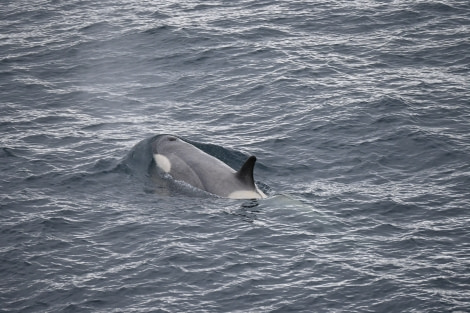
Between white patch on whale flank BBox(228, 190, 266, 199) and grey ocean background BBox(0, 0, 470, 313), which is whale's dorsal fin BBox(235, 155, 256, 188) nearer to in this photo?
white patch on whale flank BBox(228, 190, 266, 199)

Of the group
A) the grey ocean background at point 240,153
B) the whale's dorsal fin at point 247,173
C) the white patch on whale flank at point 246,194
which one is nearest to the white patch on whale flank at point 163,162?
the grey ocean background at point 240,153

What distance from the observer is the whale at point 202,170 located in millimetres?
25422

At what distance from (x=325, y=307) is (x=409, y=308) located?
89.2 inches

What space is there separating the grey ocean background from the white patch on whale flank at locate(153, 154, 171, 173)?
2.12ft

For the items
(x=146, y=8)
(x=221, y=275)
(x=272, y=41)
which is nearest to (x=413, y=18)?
(x=272, y=41)

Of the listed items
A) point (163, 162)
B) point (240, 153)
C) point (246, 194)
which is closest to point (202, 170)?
point (163, 162)

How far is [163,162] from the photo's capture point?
27938mm

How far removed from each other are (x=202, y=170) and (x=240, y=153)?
2689 millimetres

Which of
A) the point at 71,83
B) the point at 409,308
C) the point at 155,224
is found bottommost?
the point at 409,308

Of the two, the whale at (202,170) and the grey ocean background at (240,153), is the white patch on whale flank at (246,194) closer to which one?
the whale at (202,170)

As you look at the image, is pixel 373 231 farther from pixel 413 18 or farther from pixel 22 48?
pixel 22 48

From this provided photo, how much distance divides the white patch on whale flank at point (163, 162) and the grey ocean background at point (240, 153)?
0.65 m

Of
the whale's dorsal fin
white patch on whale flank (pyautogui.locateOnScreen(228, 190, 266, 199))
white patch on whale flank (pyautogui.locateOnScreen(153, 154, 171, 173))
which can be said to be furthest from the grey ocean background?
the whale's dorsal fin

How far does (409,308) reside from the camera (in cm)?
1952
